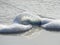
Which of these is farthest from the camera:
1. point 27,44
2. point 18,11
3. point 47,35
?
point 18,11

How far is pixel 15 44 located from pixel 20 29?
0.19m

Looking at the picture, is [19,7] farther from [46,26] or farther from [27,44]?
[27,44]

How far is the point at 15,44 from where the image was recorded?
59.2 inches

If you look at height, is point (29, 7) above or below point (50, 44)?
above

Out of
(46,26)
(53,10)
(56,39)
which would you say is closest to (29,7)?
(53,10)

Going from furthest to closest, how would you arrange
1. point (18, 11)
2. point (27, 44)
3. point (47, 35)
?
point (18, 11) < point (47, 35) < point (27, 44)

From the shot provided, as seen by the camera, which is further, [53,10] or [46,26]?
[53,10]

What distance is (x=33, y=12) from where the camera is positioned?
1984 mm

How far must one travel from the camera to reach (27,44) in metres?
1.50

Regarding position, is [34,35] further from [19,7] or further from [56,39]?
[19,7]

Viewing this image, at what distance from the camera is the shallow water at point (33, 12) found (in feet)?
5.07

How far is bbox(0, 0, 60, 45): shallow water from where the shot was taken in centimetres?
155

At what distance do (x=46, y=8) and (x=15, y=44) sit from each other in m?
0.70

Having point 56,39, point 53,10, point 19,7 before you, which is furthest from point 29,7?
point 56,39
